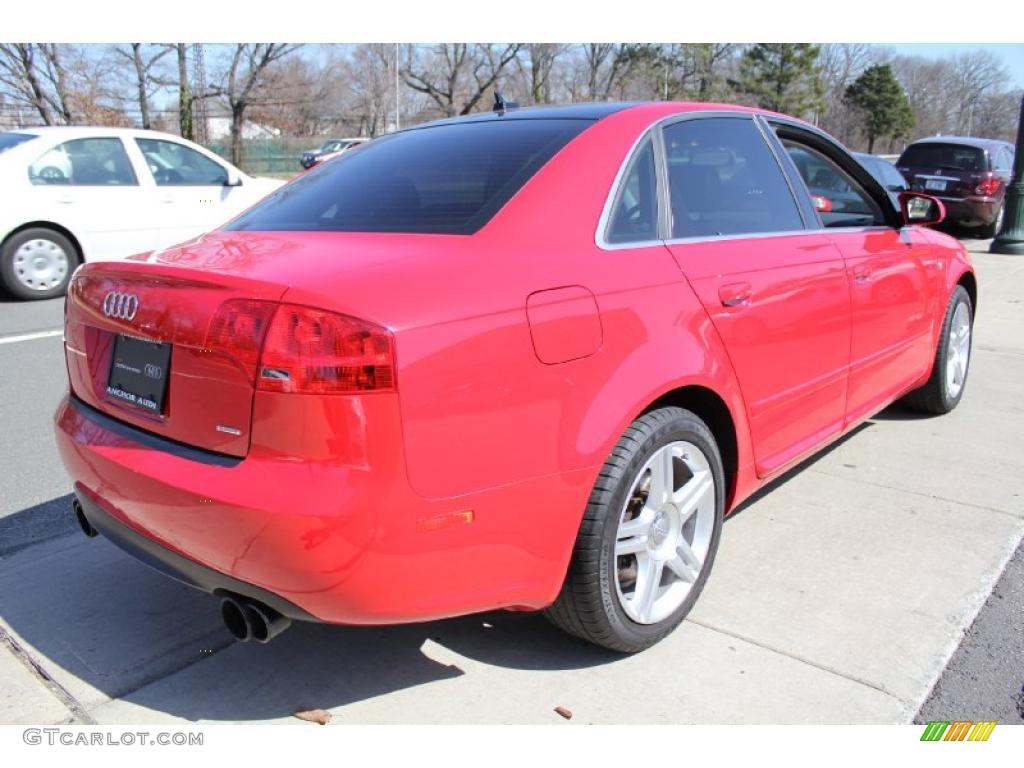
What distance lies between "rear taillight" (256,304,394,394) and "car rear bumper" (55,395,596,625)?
2.4 inches

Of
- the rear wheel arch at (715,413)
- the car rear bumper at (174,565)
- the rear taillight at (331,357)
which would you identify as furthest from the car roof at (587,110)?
the car rear bumper at (174,565)

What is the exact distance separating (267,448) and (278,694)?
35.5 inches

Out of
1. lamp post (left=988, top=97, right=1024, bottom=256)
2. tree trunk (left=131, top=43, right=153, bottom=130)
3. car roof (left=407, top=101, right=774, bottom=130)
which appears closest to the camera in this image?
car roof (left=407, top=101, right=774, bottom=130)

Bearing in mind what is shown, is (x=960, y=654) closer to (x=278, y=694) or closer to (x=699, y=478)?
(x=699, y=478)

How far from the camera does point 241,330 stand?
2109 mm

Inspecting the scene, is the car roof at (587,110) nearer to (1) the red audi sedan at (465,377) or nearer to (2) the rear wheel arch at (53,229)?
(1) the red audi sedan at (465,377)

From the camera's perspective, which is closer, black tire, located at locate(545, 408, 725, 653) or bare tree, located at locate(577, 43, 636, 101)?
black tire, located at locate(545, 408, 725, 653)

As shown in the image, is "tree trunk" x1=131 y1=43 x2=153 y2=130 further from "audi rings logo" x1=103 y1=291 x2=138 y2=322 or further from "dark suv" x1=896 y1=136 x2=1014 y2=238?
"audi rings logo" x1=103 y1=291 x2=138 y2=322

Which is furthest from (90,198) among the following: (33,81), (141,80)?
(141,80)

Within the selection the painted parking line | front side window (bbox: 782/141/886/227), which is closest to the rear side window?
the painted parking line

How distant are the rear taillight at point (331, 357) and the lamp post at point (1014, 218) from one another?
1332cm

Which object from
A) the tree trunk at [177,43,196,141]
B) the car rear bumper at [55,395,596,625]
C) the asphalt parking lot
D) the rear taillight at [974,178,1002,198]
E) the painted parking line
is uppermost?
the tree trunk at [177,43,196,141]

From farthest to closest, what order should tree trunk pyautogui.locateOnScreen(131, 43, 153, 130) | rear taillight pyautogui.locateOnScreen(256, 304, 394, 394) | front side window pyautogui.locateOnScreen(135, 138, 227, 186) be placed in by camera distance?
tree trunk pyautogui.locateOnScreen(131, 43, 153, 130)
front side window pyautogui.locateOnScreen(135, 138, 227, 186)
rear taillight pyautogui.locateOnScreen(256, 304, 394, 394)

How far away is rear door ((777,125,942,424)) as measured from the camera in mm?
3775
